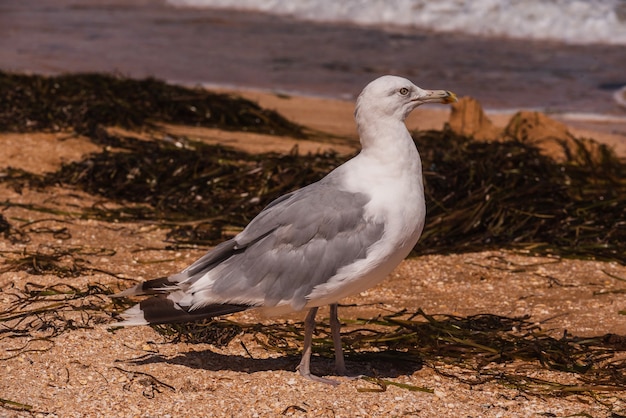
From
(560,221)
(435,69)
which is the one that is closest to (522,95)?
(435,69)

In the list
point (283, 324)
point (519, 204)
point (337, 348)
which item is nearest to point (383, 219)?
point (337, 348)

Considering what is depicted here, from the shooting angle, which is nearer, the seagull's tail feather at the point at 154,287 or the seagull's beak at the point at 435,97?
the seagull's tail feather at the point at 154,287

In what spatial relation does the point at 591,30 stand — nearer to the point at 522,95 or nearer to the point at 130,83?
the point at 522,95

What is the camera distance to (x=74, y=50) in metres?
13.4

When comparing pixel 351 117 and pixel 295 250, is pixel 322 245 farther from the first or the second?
pixel 351 117

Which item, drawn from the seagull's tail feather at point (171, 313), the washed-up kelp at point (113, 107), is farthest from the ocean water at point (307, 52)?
the seagull's tail feather at point (171, 313)

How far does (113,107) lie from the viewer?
855 centimetres

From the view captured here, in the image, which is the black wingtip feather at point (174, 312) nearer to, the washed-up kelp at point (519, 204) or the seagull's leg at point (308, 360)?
the seagull's leg at point (308, 360)

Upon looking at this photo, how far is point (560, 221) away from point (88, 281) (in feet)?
10.0

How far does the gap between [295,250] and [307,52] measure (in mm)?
10327

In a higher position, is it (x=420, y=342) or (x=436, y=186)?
(x=436, y=186)

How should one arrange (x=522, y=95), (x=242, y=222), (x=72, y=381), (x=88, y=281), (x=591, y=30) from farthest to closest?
(x=591, y=30) → (x=522, y=95) → (x=242, y=222) → (x=88, y=281) → (x=72, y=381)

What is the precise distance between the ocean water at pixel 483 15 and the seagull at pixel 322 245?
12814 millimetres

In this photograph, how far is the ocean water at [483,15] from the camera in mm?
16703
